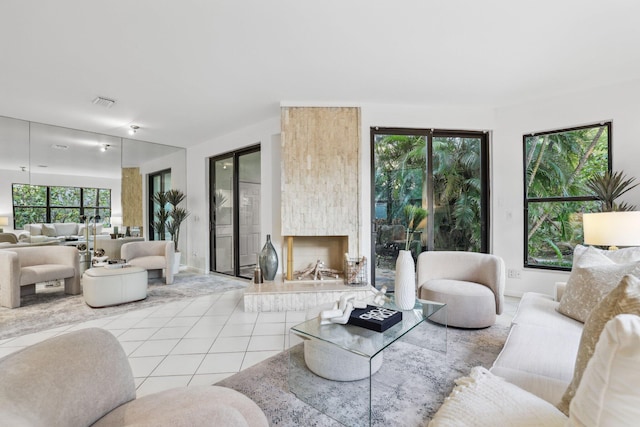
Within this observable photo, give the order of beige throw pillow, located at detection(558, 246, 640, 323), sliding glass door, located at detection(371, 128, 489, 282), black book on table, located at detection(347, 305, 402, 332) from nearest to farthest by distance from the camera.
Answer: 1. beige throw pillow, located at detection(558, 246, 640, 323)
2. black book on table, located at detection(347, 305, 402, 332)
3. sliding glass door, located at detection(371, 128, 489, 282)

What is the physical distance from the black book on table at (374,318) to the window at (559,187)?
9.67 feet

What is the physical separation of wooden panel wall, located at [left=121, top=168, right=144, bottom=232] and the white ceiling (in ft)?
5.40

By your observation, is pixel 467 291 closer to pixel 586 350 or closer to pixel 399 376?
pixel 399 376

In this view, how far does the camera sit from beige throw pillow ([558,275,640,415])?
36.4 inches

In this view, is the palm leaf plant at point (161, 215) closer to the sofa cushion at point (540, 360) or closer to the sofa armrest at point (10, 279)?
the sofa armrest at point (10, 279)

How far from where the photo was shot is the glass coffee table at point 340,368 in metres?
1.69

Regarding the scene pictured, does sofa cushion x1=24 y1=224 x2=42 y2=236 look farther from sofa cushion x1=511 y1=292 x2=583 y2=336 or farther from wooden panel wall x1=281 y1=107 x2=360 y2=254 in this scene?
Answer: sofa cushion x1=511 y1=292 x2=583 y2=336

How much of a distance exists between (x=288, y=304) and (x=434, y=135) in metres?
3.05

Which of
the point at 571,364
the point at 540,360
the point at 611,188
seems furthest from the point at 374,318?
the point at 611,188

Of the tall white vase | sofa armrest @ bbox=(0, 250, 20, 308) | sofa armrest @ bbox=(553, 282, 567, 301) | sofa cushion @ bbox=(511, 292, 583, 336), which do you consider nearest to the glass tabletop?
the tall white vase

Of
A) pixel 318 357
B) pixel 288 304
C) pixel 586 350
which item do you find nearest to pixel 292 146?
pixel 288 304

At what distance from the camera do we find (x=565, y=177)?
3734 millimetres

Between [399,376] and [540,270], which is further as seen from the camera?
[540,270]

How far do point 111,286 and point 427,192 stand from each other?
14.1 ft
